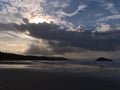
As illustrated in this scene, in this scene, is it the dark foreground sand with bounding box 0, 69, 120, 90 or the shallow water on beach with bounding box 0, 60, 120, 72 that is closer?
the dark foreground sand with bounding box 0, 69, 120, 90

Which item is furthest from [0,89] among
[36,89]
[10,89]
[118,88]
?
[118,88]

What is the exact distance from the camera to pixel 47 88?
2006cm

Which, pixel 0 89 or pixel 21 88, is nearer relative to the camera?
pixel 0 89

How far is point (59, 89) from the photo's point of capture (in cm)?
1980

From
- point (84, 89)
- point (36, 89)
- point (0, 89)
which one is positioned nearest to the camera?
point (0, 89)

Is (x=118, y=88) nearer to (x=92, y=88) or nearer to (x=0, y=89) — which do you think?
(x=92, y=88)

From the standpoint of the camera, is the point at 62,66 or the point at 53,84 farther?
the point at 62,66

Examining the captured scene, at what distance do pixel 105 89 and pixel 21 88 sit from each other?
6.50 metres

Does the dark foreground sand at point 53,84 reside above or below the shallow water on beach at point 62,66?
below

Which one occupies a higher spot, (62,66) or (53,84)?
(62,66)

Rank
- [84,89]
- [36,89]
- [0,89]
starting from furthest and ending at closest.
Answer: [84,89], [36,89], [0,89]

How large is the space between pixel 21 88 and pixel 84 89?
16.0 feet

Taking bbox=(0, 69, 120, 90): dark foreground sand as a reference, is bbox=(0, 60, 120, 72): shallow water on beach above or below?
above

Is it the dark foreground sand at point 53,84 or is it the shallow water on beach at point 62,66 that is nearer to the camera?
the dark foreground sand at point 53,84
